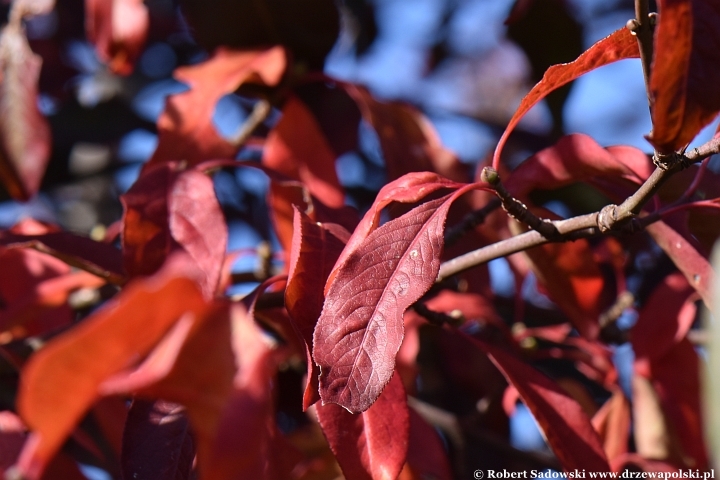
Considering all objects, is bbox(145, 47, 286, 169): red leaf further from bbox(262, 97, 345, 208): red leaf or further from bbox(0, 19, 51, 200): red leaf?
bbox(0, 19, 51, 200): red leaf

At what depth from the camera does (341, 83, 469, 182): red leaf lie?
102 centimetres

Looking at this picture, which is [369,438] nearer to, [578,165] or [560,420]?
[560,420]

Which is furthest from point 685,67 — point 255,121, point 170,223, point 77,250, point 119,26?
point 119,26

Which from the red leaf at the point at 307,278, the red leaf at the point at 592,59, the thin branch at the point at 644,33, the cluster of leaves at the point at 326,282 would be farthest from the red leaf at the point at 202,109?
the thin branch at the point at 644,33

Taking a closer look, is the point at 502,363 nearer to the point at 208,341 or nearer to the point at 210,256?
the point at 210,256

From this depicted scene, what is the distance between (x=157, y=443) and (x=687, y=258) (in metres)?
0.53

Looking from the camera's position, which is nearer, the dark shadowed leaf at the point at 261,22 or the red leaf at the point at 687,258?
the red leaf at the point at 687,258

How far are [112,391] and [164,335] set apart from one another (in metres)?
0.05

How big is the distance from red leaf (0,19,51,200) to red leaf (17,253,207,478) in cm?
77

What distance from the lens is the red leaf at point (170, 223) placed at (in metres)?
0.72

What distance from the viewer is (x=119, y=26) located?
4.00 feet

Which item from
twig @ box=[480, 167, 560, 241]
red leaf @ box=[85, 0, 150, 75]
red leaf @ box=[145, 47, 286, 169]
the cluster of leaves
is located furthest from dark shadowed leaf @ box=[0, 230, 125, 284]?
red leaf @ box=[85, 0, 150, 75]

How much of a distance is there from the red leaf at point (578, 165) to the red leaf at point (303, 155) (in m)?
0.33

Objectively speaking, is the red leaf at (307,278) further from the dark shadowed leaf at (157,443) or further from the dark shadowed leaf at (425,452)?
the dark shadowed leaf at (425,452)
